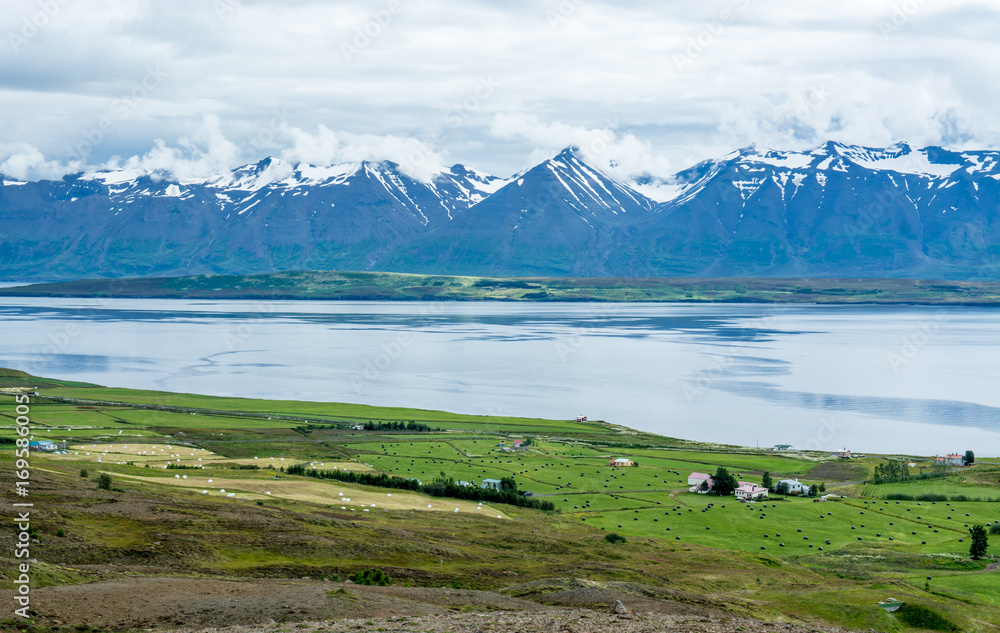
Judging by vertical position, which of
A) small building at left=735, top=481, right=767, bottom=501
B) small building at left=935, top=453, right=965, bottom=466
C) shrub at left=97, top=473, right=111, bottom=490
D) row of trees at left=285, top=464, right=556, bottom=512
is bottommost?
row of trees at left=285, top=464, right=556, bottom=512

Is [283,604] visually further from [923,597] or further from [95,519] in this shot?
[923,597]

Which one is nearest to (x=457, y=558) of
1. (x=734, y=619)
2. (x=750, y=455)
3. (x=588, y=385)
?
(x=734, y=619)

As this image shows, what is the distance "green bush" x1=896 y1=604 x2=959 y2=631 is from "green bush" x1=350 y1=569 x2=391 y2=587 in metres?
20.6

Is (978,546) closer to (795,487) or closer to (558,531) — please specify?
(795,487)

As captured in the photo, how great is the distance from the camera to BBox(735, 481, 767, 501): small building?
69.8 meters

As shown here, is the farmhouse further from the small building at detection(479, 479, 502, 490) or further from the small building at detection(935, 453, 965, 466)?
the small building at detection(935, 453, 965, 466)

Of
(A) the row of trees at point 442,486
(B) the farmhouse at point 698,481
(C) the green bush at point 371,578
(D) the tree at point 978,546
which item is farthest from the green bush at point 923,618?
(B) the farmhouse at point 698,481

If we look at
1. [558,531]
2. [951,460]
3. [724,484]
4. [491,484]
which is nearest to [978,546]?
[724,484]

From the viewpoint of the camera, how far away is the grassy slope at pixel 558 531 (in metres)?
38.8

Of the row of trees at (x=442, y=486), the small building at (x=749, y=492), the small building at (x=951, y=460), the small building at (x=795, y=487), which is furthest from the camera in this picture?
the small building at (x=951, y=460)

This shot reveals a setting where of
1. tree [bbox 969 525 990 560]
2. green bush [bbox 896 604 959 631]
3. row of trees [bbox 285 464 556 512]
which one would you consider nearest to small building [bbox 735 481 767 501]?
row of trees [bbox 285 464 556 512]

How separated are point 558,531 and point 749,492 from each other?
67.7 ft

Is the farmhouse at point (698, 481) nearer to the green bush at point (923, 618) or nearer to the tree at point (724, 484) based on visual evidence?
the tree at point (724, 484)

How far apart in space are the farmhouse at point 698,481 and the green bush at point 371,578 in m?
40.7
